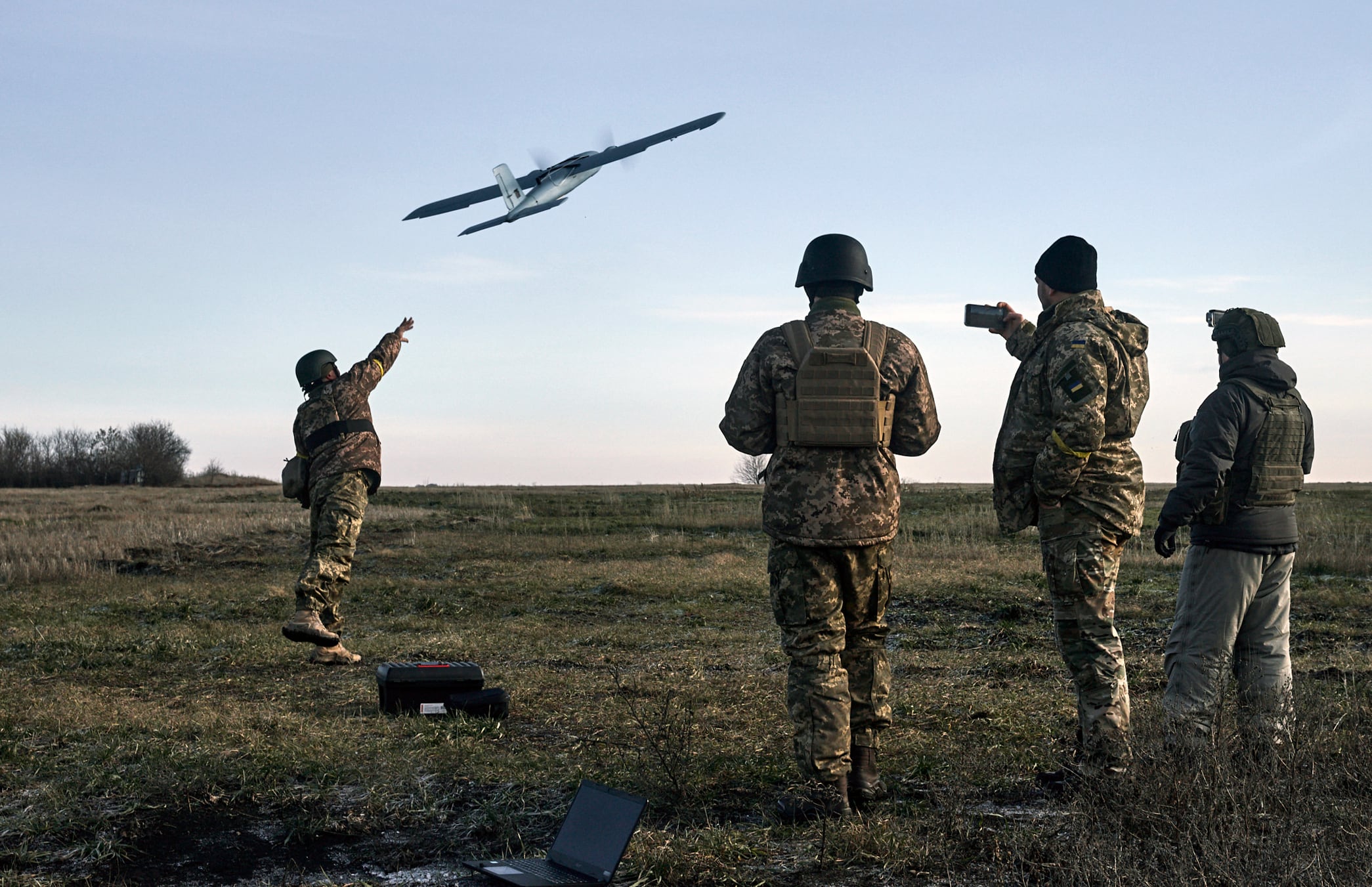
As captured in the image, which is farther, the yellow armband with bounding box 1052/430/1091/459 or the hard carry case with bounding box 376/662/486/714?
the hard carry case with bounding box 376/662/486/714

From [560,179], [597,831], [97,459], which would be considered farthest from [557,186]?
[97,459]

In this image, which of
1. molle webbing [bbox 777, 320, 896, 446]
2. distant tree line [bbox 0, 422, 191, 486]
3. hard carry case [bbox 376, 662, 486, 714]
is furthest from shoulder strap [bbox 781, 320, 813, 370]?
distant tree line [bbox 0, 422, 191, 486]

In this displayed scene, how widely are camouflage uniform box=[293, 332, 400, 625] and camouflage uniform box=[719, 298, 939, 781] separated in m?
5.66

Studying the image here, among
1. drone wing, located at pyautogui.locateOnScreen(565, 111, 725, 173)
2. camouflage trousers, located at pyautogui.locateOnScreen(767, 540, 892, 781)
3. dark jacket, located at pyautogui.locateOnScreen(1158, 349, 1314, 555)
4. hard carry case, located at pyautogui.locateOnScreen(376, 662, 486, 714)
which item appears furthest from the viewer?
drone wing, located at pyautogui.locateOnScreen(565, 111, 725, 173)

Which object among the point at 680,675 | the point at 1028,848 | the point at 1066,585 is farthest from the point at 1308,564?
the point at 1028,848

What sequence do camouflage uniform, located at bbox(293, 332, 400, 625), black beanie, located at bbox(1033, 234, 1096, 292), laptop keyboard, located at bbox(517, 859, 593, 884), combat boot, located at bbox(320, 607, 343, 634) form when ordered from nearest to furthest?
1. laptop keyboard, located at bbox(517, 859, 593, 884)
2. black beanie, located at bbox(1033, 234, 1096, 292)
3. combat boot, located at bbox(320, 607, 343, 634)
4. camouflage uniform, located at bbox(293, 332, 400, 625)

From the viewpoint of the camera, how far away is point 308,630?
921cm

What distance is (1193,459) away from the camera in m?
5.51

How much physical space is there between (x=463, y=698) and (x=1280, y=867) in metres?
4.74

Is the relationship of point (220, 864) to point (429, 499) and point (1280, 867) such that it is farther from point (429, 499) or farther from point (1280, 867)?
point (429, 499)

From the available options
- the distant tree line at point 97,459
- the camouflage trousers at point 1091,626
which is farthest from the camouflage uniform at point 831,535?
the distant tree line at point 97,459

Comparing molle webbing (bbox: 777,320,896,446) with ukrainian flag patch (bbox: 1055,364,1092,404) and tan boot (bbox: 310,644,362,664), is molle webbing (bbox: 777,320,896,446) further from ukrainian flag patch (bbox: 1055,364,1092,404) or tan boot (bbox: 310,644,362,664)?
tan boot (bbox: 310,644,362,664)

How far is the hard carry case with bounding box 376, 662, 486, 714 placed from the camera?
22.6 ft

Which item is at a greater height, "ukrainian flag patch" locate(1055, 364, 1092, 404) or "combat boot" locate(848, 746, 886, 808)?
"ukrainian flag patch" locate(1055, 364, 1092, 404)
